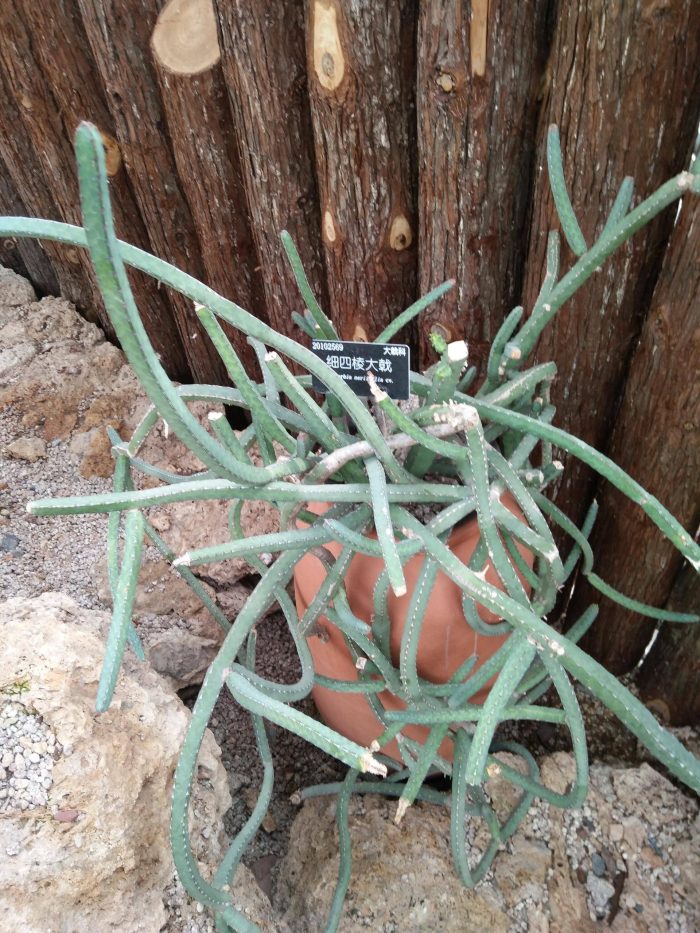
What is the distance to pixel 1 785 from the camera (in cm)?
72

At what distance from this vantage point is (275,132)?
41.1 inches

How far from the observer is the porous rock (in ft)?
2.27

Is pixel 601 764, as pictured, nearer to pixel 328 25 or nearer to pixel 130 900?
pixel 130 900

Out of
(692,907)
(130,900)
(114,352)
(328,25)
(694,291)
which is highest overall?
(328,25)

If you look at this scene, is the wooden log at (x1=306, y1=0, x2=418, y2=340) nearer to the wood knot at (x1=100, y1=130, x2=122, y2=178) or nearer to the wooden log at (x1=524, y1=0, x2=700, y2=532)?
the wooden log at (x1=524, y1=0, x2=700, y2=532)

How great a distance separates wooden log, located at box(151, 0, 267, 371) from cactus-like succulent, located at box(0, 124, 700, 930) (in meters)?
0.39

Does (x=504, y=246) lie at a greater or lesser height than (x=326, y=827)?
greater

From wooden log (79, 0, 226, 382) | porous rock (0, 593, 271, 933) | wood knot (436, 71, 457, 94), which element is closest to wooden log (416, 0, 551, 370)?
wood knot (436, 71, 457, 94)

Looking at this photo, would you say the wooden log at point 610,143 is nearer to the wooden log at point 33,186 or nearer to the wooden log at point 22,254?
the wooden log at point 33,186

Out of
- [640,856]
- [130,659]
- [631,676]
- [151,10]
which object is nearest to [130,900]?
[130,659]

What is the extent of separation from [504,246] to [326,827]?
33.2 inches

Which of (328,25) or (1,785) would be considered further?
(328,25)

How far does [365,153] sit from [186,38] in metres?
0.32

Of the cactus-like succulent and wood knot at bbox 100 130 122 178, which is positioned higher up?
wood knot at bbox 100 130 122 178
